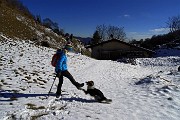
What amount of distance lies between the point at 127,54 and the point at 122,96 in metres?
42.0

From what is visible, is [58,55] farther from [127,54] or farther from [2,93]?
[127,54]

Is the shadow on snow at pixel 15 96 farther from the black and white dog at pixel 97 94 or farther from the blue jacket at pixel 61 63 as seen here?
the blue jacket at pixel 61 63

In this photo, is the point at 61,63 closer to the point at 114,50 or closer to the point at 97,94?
the point at 97,94

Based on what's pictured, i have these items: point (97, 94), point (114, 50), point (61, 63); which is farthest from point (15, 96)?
point (114, 50)

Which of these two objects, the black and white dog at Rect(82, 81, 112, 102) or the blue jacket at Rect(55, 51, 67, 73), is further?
the blue jacket at Rect(55, 51, 67, 73)

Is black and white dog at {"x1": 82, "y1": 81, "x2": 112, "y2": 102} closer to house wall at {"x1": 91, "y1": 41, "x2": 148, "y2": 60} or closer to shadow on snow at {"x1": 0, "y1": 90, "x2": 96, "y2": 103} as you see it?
shadow on snow at {"x1": 0, "y1": 90, "x2": 96, "y2": 103}

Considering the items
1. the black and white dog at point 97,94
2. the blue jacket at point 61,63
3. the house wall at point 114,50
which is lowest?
the black and white dog at point 97,94

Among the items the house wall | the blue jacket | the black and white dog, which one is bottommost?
the black and white dog

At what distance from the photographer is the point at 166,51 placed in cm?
6197

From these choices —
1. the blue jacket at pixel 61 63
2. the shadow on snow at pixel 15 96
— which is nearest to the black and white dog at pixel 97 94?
the shadow on snow at pixel 15 96

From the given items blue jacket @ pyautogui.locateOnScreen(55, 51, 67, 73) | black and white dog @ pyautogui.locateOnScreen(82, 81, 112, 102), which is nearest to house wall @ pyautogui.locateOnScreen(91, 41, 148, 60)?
black and white dog @ pyautogui.locateOnScreen(82, 81, 112, 102)

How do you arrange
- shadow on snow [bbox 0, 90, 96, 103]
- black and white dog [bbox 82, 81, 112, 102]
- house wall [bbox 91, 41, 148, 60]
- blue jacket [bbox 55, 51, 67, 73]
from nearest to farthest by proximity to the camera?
1. shadow on snow [bbox 0, 90, 96, 103]
2. black and white dog [bbox 82, 81, 112, 102]
3. blue jacket [bbox 55, 51, 67, 73]
4. house wall [bbox 91, 41, 148, 60]

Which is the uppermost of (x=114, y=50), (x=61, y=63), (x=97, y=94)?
(x=114, y=50)

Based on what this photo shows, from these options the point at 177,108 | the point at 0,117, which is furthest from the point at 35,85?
the point at 177,108
